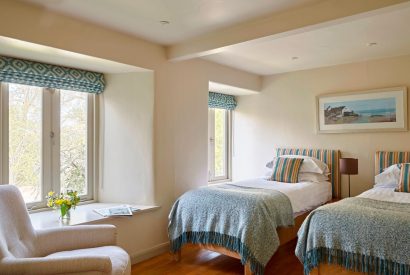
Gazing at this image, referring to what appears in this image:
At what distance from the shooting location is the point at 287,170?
4047mm

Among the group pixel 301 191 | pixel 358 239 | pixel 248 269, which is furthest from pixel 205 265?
pixel 358 239

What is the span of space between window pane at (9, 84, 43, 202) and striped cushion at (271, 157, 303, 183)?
2.78 metres

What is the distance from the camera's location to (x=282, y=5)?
2410 mm

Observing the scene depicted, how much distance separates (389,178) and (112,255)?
3144 mm

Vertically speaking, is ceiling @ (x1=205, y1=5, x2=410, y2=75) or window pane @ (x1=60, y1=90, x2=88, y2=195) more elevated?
ceiling @ (x1=205, y1=5, x2=410, y2=75)

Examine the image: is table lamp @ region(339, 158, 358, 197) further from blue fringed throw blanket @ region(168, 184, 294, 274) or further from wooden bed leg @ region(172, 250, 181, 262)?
wooden bed leg @ region(172, 250, 181, 262)

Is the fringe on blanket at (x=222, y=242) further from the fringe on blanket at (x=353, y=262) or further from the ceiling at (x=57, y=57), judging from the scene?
the ceiling at (x=57, y=57)

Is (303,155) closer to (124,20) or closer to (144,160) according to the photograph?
(144,160)

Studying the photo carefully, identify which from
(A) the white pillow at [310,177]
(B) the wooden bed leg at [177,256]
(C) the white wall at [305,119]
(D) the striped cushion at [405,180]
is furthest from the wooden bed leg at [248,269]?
(C) the white wall at [305,119]

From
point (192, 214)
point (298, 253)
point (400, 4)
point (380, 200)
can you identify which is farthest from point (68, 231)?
point (400, 4)

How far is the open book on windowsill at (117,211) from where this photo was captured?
3007 millimetres

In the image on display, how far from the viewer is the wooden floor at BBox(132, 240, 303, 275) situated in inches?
119

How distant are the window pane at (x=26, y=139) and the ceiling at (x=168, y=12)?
0.99m

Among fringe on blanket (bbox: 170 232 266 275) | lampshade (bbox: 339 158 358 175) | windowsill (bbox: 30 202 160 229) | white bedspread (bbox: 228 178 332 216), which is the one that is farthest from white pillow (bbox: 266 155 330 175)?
windowsill (bbox: 30 202 160 229)
